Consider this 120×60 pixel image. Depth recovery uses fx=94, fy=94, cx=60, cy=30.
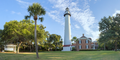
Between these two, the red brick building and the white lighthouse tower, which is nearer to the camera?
the white lighthouse tower

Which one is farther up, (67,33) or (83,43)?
(67,33)

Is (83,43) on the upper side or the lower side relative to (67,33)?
lower

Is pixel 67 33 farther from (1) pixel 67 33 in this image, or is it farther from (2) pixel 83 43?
(2) pixel 83 43

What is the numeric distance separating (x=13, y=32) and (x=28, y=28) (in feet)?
15.7

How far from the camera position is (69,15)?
163 ft

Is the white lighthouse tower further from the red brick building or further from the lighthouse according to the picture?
the red brick building

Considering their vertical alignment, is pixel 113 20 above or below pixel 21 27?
above

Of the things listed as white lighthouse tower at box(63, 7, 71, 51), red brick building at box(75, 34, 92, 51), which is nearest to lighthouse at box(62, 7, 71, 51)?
white lighthouse tower at box(63, 7, 71, 51)

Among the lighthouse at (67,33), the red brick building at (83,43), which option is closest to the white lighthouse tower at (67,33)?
the lighthouse at (67,33)

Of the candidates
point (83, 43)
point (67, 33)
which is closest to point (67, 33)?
point (67, 33)

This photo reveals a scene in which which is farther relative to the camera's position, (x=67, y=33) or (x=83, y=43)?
(x=83, y=43)

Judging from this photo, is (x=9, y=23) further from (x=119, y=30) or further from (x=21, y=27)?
(x=119, y=30)

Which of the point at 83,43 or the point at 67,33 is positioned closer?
the point at 67,33

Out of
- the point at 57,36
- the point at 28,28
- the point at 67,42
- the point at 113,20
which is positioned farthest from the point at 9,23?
the point at 113,20
